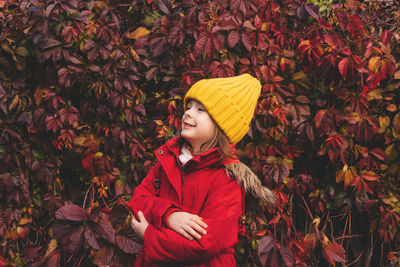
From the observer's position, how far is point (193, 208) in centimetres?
129

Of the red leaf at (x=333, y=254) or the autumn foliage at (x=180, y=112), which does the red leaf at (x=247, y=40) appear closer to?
the autumn foliage at (x=180, y=112)

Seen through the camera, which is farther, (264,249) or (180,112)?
(180,112)

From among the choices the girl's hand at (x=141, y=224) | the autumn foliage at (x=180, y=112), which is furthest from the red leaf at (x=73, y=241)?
the girl's hand at (x=141, y=224)

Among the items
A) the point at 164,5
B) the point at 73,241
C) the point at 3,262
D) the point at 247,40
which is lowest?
the point at 3,262

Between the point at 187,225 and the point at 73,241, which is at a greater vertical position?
the point at 187,225

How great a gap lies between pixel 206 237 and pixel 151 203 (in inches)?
10.8

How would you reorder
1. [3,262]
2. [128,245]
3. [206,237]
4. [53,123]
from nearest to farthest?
[206,237] → [128,245] → [53,123] → [3,262]

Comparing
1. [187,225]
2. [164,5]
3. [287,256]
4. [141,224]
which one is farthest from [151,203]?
[164,5]

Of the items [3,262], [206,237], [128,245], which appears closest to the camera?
[206,237]

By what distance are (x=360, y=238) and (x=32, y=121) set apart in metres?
2.11

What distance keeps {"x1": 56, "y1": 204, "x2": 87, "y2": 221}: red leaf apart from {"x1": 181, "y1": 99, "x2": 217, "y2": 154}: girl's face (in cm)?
69

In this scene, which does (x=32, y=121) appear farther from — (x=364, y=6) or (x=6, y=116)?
(x=364, y=6)

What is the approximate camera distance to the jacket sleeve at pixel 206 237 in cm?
115

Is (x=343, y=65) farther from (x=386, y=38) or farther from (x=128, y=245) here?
(x=128, y=245)
